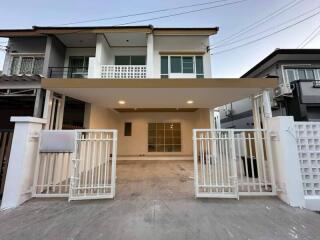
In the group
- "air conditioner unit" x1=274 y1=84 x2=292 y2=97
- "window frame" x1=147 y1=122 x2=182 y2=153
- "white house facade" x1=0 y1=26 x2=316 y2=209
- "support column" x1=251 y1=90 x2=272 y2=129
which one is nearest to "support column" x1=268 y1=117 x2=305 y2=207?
"white house facade" x1=0 y1=26 x2=316 y2=209

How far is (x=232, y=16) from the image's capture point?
8047 mm

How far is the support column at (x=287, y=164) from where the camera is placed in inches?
126

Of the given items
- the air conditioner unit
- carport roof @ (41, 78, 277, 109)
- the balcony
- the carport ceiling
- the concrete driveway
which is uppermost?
the carport ceiling

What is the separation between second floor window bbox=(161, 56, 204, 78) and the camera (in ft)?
26.3

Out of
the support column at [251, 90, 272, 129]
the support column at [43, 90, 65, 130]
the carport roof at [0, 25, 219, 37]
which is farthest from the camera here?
the carport roof at [0, 25, 219, 37]

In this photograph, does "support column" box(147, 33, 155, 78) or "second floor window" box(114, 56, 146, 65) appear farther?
"second floor window" box(114, 56, 146, 65)

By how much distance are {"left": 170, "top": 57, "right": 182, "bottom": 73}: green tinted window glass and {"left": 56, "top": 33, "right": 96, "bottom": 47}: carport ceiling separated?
416 cm

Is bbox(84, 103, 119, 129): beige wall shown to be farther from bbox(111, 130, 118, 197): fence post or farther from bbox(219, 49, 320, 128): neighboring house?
bbox(219, 49, 320, 128): neighboring house

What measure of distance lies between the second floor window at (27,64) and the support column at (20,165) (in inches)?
220

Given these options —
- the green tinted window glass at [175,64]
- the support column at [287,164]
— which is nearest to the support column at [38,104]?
the green tinted window glass at [175,64]

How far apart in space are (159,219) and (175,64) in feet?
24.0

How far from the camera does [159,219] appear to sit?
2.60 m

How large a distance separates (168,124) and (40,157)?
7.70 metres

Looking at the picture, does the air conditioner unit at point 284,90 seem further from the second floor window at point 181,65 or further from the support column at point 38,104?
the support column at point 38,104
